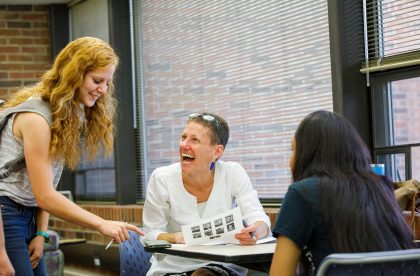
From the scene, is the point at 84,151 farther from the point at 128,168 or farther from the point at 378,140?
the point at 128,168

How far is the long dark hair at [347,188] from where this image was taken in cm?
231

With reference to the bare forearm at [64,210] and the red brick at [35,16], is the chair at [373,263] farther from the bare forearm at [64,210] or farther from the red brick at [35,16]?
the red brick at [35,16]

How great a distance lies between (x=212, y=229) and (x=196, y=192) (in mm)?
514

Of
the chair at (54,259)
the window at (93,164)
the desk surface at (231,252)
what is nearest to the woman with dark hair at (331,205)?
the desk surface at (231,252)

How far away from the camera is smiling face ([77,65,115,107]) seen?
3037 mm

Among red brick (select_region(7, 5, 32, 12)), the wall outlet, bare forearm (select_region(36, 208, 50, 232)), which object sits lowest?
the wall outlet

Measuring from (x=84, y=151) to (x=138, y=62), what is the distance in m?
3.83

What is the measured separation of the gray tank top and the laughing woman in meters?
0.77

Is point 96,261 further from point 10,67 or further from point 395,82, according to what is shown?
point 395,82

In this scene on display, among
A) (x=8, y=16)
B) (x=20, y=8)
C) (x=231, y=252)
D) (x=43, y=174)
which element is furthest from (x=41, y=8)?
(x=231, y=252)

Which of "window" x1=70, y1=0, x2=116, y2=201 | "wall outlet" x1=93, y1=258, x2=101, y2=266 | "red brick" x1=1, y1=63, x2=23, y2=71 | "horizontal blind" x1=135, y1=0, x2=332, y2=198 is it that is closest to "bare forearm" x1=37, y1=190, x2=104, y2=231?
"horizontal blind" x1=135, y1=0, x2=332, y2=198

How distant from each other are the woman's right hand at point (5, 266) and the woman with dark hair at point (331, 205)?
35.9 inches

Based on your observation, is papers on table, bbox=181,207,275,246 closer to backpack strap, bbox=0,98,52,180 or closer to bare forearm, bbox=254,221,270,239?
bare forearm, bbox=254,221,270,239

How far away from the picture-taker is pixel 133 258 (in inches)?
146
